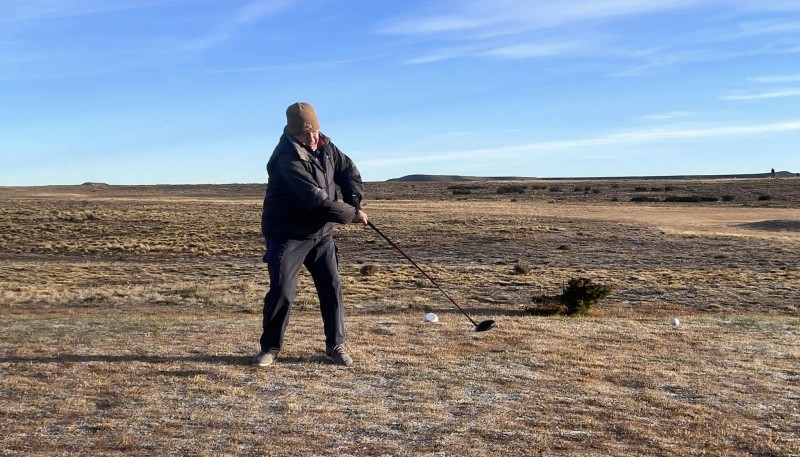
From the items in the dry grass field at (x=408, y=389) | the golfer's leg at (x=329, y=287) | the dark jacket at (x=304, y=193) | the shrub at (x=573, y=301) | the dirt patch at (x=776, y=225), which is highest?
the dark jacket at (x=304, y=193)

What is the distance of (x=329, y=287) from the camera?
7480mm

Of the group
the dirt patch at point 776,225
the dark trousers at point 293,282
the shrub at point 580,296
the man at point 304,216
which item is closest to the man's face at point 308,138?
the man at point 304,216

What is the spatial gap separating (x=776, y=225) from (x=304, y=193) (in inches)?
1837

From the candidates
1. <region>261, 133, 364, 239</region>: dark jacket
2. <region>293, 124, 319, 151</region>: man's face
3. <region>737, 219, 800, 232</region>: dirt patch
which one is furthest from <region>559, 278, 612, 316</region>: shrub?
<region>737, 219, 800, 232</region>: dirt patch

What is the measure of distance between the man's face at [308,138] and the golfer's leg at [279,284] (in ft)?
2.70

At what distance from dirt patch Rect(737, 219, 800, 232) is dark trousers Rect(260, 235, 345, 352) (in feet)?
143

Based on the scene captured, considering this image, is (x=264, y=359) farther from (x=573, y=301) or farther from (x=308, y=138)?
(x=573, y=301)

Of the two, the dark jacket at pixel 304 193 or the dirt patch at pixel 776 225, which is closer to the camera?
the dark jacket at pixel 304 193

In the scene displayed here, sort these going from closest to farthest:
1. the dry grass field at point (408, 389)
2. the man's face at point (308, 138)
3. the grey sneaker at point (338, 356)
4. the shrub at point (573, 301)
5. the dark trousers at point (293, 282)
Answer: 1. the dry grass field at point (408, 389)
2. the man's face at point (308, 138)
3. the dark trousers at point (293, 282)
4. the grey sneaker at point (338, 356)
5. the shrub at point (573, 301)

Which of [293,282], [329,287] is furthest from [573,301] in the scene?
[293,282]

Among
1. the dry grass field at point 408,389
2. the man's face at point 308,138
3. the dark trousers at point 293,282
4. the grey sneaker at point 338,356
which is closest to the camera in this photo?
the dry grass field at point 408,389

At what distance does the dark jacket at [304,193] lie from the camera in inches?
268

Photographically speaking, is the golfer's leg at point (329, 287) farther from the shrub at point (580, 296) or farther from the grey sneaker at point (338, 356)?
the shrub at point (580, 296)

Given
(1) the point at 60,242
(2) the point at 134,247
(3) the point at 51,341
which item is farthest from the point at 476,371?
(1) the point at 60,242
